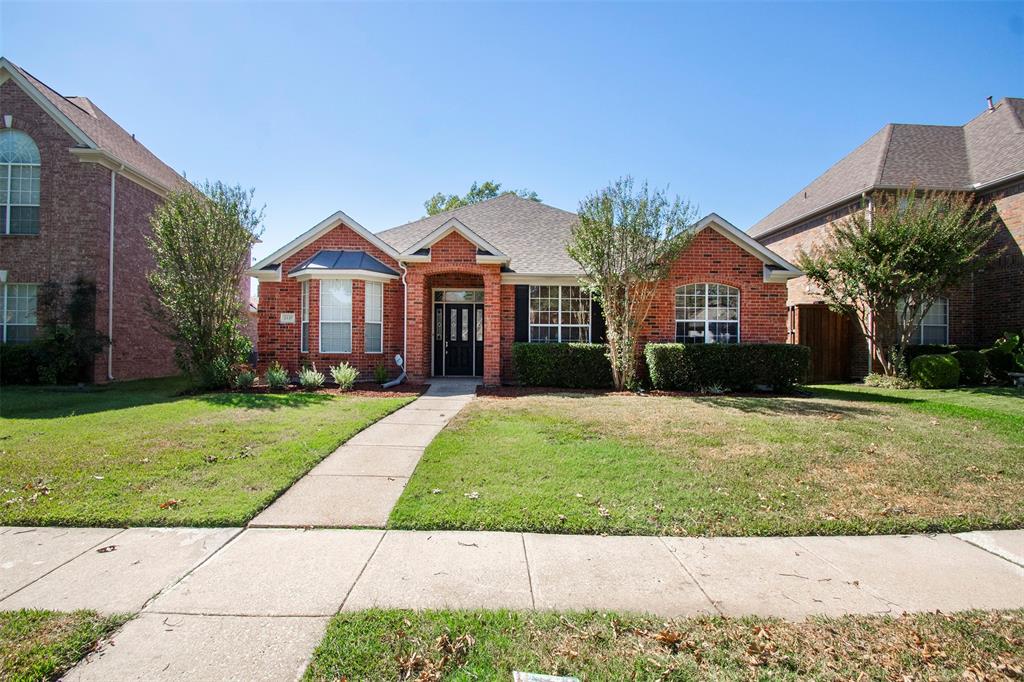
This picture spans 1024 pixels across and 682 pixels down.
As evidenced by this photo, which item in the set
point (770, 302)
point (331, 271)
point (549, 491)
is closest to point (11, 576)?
point (549, 491)

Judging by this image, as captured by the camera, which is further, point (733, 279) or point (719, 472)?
point (733, 279)

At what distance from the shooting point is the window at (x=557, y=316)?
14.9 m

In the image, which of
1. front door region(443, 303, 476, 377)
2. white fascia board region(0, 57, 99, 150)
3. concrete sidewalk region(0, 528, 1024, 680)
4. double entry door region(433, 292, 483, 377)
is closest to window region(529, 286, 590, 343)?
double entry door region(433, 292, 483, 377)

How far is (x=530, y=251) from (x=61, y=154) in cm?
1416

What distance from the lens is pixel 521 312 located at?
14.7 metres

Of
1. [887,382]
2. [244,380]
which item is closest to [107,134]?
[244,380]

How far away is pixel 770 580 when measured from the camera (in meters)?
3.52

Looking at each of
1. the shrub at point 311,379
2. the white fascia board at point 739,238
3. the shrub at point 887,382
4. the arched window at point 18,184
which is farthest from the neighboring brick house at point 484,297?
the arched window at point 18,184

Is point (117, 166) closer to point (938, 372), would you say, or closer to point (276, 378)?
point (276, 378)

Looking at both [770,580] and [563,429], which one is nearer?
[770,580]

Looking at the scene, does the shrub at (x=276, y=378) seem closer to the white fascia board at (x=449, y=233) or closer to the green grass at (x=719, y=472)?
the white fascia board at (x=449, y=233)

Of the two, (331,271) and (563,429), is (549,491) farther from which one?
(331,271)

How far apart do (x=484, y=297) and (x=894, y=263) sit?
36.6 feet

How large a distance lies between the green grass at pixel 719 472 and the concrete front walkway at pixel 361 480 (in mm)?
251
